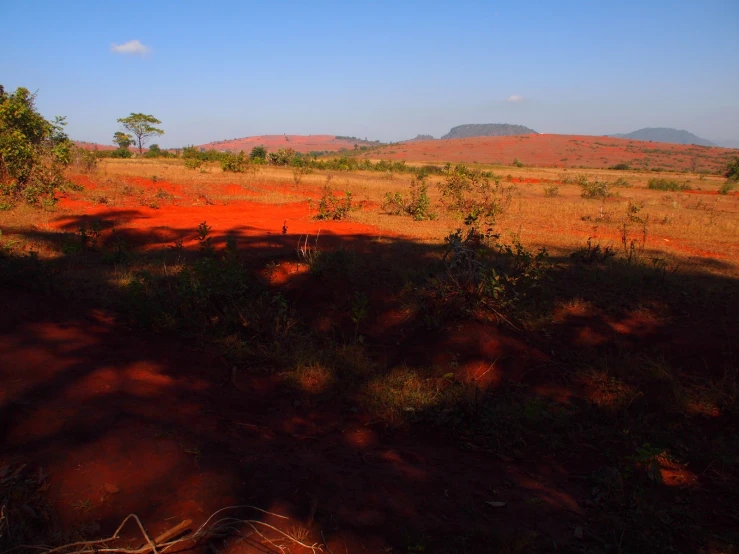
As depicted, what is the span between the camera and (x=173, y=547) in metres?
1.96

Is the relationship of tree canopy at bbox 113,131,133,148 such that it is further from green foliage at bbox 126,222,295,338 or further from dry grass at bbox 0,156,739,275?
green foliage at bbox 126,222,295,338

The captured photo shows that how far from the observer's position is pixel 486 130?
Result: 172125 millimetres

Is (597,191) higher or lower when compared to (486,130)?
lower

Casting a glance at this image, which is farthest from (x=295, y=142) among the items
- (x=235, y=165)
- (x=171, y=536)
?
(x=171, y=536)

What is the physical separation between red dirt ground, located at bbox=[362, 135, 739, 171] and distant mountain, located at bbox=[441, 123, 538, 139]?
8478cm

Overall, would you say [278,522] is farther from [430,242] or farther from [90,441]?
[430,242]

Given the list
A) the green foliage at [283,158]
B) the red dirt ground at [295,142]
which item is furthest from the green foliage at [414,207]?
the red dirt ground at [295,142]

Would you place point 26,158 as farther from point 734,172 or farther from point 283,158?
point 734,172

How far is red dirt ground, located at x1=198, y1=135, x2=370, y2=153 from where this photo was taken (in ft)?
357

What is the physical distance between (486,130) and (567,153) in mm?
110183

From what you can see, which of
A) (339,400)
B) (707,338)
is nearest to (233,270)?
(339,400)

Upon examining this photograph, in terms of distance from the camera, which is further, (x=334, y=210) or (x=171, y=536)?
(x=334, y=210)

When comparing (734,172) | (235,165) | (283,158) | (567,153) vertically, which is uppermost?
(567,153)

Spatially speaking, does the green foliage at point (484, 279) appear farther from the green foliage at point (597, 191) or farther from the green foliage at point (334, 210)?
the green foliage at point (597, 191)
